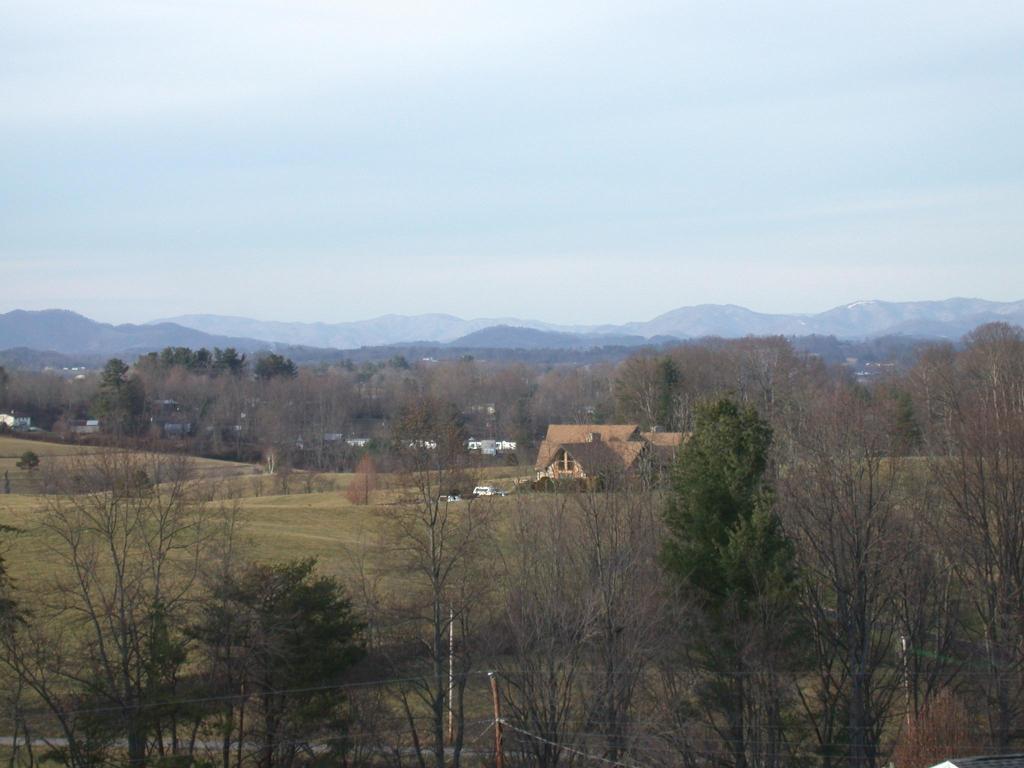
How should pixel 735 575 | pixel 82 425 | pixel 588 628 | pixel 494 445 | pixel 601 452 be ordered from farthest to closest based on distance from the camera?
pixel 494 445 < pixel 82 425 < pixel 601 452 < pixel 735 575 < pixel 588 628

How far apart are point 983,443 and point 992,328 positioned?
55.0 m

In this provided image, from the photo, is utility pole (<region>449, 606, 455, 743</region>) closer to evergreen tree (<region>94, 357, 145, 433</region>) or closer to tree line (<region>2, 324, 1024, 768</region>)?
tree line (<region>2, 324, 1024, 768</region>)

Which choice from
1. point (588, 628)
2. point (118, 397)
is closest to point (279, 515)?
point (588, 628)

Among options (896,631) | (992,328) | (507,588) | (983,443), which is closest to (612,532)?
(507,588)

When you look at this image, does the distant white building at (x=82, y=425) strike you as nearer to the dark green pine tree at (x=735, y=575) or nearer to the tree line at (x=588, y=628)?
the tree line at (x=588, y=628)

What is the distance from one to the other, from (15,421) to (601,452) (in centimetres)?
5902

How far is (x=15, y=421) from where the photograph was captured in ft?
263

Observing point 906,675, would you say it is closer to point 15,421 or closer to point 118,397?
point 118,397

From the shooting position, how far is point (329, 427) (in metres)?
83.2

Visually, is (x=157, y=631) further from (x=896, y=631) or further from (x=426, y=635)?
(x=896, y=631)

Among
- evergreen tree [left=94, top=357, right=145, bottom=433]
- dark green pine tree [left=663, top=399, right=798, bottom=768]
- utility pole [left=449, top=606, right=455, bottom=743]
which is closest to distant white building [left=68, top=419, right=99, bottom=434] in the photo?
evergreen tree [left=94, top=357, right=145, bottom=433]

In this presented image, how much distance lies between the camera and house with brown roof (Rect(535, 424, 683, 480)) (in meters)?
33.1

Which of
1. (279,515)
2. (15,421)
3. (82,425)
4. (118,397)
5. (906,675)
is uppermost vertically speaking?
(118,397)

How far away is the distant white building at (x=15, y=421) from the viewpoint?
7764cm
